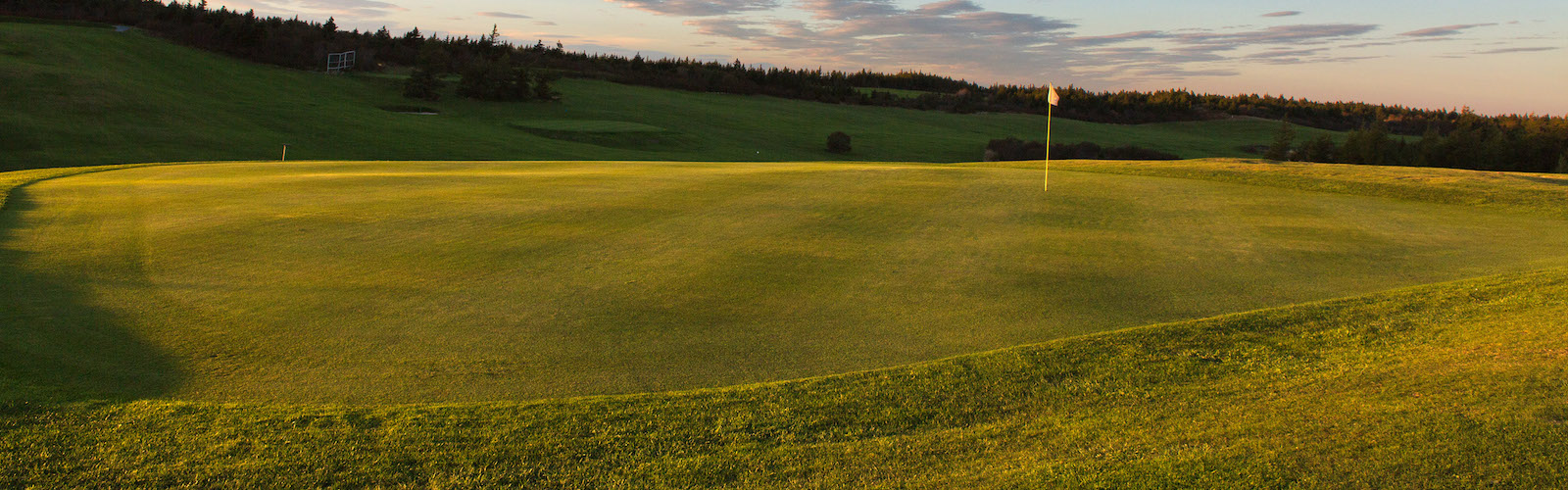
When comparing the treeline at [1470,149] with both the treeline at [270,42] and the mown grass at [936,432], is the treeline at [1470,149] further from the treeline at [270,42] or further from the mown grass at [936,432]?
the treeline at [270,42]

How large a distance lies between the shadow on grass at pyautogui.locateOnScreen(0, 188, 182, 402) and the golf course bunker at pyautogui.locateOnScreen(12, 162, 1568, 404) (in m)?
0.04

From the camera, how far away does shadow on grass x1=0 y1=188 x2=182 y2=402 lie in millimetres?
4922

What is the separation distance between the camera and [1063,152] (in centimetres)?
6438

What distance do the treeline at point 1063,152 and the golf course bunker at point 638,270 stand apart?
48.2 m

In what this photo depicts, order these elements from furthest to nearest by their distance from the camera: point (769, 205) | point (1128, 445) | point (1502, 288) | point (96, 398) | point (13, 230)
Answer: point (769, 205) → point (13, 230) → point (1502, 288) → point (96, 398) → point (1128, 445)

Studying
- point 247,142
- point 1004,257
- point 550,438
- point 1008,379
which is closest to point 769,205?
point 1004,257

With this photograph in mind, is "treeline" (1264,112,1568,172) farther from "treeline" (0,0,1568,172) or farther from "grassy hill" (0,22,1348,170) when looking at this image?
"grassy hill" (0,22,1348,170)

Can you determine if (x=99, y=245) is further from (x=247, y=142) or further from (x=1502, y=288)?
(x=247, y=142)

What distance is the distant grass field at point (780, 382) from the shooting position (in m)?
4.09

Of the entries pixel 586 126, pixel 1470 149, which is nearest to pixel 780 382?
pixel 586 126

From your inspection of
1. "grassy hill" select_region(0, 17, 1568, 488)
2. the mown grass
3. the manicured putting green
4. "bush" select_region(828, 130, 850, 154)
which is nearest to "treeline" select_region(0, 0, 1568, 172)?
the manicured putting green

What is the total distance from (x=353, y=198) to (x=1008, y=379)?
10.0 meters

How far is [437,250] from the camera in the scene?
870cm

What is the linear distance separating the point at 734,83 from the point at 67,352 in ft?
285
